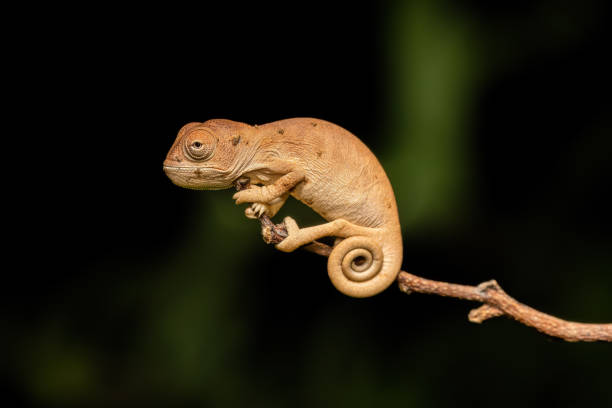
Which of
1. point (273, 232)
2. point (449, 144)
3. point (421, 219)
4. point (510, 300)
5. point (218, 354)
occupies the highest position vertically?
point (449, 144)

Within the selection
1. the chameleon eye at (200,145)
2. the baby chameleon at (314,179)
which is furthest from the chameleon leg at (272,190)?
the chameleon eye at (200,145)

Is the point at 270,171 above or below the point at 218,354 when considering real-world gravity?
above

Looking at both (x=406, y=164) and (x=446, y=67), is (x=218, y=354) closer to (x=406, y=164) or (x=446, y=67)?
(x=406, y=164)

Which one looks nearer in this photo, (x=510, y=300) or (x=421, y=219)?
(x=510, y=300)

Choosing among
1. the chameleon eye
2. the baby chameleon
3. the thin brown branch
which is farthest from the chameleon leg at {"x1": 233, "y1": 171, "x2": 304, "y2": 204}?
the thin brown branch

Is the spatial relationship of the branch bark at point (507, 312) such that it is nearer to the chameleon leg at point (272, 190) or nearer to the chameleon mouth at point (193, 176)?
the chameleon leg at point (272, 190)

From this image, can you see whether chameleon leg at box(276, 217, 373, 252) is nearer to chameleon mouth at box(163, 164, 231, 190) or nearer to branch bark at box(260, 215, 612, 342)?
branch bark at box(260, 215, 612, 342)

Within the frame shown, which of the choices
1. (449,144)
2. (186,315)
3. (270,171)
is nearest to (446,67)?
(449,144)

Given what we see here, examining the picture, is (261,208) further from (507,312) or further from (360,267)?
(507,312)
